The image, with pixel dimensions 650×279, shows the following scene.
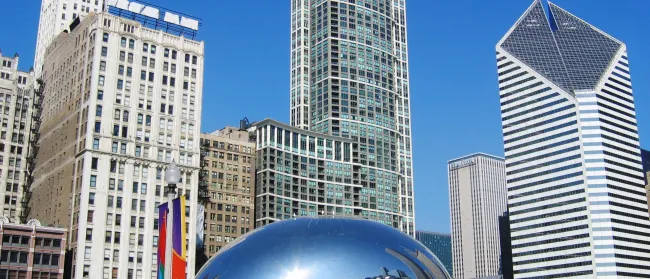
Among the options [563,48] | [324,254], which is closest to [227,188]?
[563,48]

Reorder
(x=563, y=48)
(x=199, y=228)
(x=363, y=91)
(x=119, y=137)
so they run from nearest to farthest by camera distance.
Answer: (x=119, y=137) → (x=199, y=228) → (x=363, y=91) → (x=563, y=48)

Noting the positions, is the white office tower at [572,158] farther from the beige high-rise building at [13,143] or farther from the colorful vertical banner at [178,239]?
the colorful vertical banner at [178,239]

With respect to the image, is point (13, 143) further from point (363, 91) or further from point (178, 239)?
point (178, 239)

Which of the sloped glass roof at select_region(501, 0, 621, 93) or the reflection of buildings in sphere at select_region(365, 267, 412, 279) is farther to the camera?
the sloped glass roof at select_region(501, 0, 621, 93)

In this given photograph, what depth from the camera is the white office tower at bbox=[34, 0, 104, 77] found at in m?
142

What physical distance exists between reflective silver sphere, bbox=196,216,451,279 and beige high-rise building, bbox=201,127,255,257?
100039 millimetres

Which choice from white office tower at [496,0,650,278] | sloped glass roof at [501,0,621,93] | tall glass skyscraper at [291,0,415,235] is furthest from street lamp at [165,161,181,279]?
sloped glass roof at [501,0,621,93]

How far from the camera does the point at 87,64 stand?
96938 millimetres

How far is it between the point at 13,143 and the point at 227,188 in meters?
32.3

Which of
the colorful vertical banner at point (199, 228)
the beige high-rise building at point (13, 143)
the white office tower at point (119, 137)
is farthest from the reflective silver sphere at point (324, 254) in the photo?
the beige high-rise building at point (13, 143)

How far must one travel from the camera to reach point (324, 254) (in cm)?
1441

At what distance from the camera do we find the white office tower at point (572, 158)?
532 feet

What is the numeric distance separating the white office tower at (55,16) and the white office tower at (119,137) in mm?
37394

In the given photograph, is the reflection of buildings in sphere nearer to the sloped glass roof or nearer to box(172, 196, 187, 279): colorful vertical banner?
box(172, 196, 187, 279): colorful vertical banner
